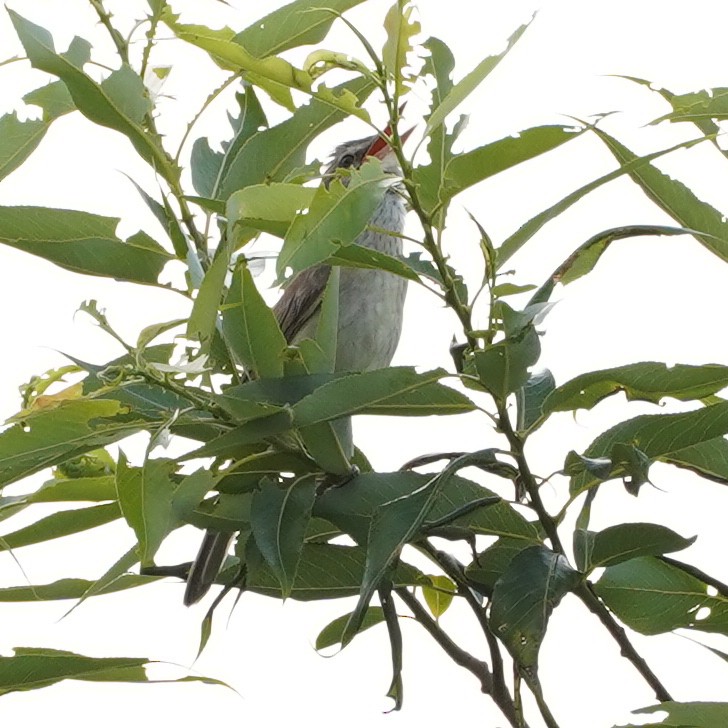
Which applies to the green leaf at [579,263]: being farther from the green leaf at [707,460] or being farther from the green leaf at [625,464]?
the green leaf at [707,460]

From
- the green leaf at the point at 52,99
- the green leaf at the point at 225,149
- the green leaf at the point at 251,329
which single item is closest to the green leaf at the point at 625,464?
the green leaf at the point at 251,329

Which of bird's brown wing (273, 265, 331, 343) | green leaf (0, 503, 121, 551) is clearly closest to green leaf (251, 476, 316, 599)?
green leaf (0, 503, 121, 551)

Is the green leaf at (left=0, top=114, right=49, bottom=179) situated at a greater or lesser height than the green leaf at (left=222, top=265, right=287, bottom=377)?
greater

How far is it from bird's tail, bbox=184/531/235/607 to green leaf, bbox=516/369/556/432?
2.08 feet

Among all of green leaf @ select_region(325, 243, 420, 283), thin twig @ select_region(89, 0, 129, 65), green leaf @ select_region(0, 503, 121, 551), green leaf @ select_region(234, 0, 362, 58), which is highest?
thin twig @ select_region(89, 0, 129, 65)

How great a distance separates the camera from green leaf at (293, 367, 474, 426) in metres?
1.36

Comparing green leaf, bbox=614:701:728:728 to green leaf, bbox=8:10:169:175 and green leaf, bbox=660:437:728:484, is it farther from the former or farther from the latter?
green leaf, bbox=8:10:169:175

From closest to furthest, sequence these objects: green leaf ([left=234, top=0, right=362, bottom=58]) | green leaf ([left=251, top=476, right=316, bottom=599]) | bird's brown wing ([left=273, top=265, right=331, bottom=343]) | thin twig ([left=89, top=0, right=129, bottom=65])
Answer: green leaf ([left=251, top=476, right=316, bottom=599]), green leaf ([left=234, top=0, right=362, bottom=58]), thin twig ([left=89, top=0, right=129, bottom=65]), bird's brown wing ([left=273, top=265, right=331, bottom=343])

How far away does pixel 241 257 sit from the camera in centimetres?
144

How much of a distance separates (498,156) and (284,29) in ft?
1.22

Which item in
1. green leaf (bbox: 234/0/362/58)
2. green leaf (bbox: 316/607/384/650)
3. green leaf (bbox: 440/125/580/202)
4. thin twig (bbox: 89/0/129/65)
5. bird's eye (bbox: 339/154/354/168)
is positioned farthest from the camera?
bird's eye (bbox: 339/154/354/168)

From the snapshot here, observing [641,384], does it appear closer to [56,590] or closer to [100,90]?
[100,90]

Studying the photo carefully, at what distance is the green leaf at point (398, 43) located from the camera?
1295 mm

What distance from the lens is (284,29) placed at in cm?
150
